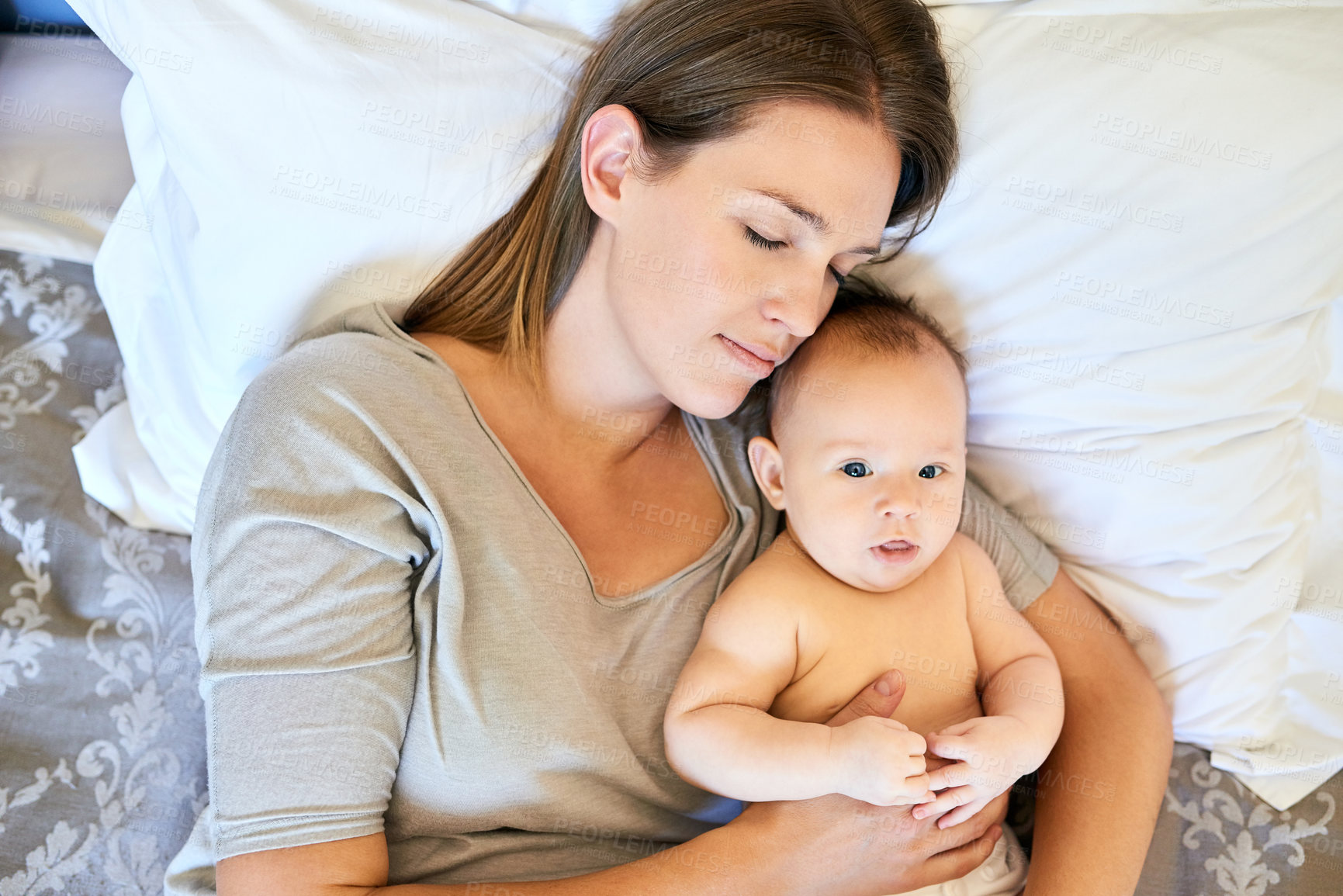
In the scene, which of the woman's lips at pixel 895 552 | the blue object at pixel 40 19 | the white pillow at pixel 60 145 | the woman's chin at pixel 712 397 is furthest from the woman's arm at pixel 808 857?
the blue object at pixel 40 19

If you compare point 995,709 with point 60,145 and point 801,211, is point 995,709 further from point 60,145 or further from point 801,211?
point 60,145

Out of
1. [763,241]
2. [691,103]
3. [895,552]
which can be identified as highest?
[691,103]

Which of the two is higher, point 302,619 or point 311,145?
point 311,145

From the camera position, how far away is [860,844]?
142 cm

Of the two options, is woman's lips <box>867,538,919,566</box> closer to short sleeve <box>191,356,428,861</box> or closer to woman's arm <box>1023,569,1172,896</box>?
woman's arm <box>1023,569,1172,896</box>

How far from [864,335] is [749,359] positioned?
22 cm

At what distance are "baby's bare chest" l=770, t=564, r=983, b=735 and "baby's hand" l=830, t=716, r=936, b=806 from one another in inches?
6.5

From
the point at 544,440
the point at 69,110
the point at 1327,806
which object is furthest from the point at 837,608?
the point at 69,110

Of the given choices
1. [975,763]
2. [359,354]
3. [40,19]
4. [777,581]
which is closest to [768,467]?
[777,581]

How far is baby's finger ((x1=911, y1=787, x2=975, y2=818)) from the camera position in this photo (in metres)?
1.36

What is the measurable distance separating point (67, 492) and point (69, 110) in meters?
0.80

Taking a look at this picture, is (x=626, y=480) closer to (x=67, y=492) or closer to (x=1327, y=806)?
(x=67, y=492)

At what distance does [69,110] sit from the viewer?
79.5 inches

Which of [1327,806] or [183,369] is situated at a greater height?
[183,369]
